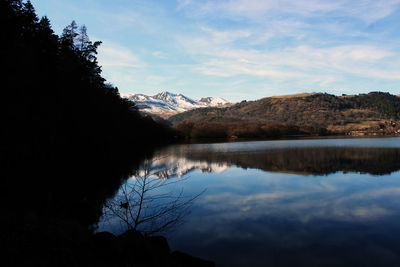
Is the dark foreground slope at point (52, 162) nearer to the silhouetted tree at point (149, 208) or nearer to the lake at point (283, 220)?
Result: the silhouetted tree at point (149, 208)

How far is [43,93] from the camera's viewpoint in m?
30.4

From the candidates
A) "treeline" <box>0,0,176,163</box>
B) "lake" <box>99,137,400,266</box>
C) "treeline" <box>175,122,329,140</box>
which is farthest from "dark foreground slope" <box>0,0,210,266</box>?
"treeline" <box>175,122,329,140</box>

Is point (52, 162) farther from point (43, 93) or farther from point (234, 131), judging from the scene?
point (234, 131)

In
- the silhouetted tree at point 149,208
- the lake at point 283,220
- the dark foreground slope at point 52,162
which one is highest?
the dark foreground slope at point 52,162

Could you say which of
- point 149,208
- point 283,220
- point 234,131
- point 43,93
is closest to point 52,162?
point 43,93

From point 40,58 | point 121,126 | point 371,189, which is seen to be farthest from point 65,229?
point 121,126

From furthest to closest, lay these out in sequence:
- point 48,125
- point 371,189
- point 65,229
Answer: point 48,125 → point 371,189 → point 65,229

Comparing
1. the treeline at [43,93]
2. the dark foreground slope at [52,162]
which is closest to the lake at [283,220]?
the dark foreground slope at [52,162]

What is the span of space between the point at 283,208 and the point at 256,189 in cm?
517

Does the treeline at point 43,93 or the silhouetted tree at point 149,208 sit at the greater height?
the treeline at point 43,93

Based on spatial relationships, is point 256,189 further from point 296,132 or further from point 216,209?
point 296,132

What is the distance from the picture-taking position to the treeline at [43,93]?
24312 mm

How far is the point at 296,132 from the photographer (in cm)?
18762

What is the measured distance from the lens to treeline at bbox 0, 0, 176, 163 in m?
24.3
